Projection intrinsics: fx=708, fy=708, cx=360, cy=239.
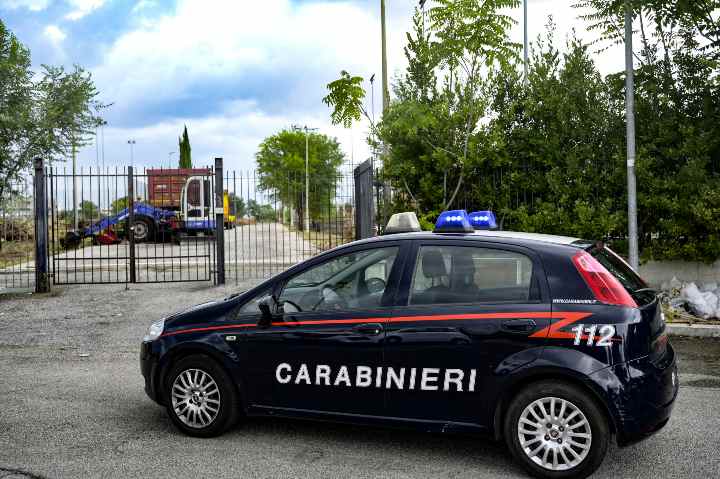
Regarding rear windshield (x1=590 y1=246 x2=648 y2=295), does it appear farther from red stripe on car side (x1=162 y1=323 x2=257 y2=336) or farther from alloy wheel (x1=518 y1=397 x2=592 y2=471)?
A: red stripe on car side (x1=162 y1=323 x2=257 y2=336)

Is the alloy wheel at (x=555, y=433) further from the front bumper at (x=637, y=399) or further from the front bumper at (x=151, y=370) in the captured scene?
the front bumper at (x=151, y=370)

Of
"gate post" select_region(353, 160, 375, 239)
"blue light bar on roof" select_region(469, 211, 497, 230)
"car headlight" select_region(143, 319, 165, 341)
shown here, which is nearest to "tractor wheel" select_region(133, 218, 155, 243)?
"gate post" select_region(353, 160, 375, 239)

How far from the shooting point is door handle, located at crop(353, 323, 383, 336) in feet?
15.4

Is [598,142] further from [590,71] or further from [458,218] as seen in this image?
[458,218]

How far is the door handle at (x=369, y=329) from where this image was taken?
468cm

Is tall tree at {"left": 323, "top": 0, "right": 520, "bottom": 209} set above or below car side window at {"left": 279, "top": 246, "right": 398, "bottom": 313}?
above

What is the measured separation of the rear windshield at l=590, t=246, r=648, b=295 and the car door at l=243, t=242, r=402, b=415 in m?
1.33

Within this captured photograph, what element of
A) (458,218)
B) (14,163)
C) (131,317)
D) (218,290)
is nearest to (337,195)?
(218,290)

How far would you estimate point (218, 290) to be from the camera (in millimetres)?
12922

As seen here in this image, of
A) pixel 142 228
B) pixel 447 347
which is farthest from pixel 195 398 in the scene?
pixel 142 228

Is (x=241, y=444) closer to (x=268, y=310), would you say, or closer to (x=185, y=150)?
(x=268, y=310)

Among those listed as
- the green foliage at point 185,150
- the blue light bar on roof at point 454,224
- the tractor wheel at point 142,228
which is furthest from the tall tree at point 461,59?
the green foliage at point 185,150

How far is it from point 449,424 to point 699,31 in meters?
9.33

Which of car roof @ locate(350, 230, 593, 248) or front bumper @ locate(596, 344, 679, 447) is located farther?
car roof @ locate(350, 230, 593, 248)
